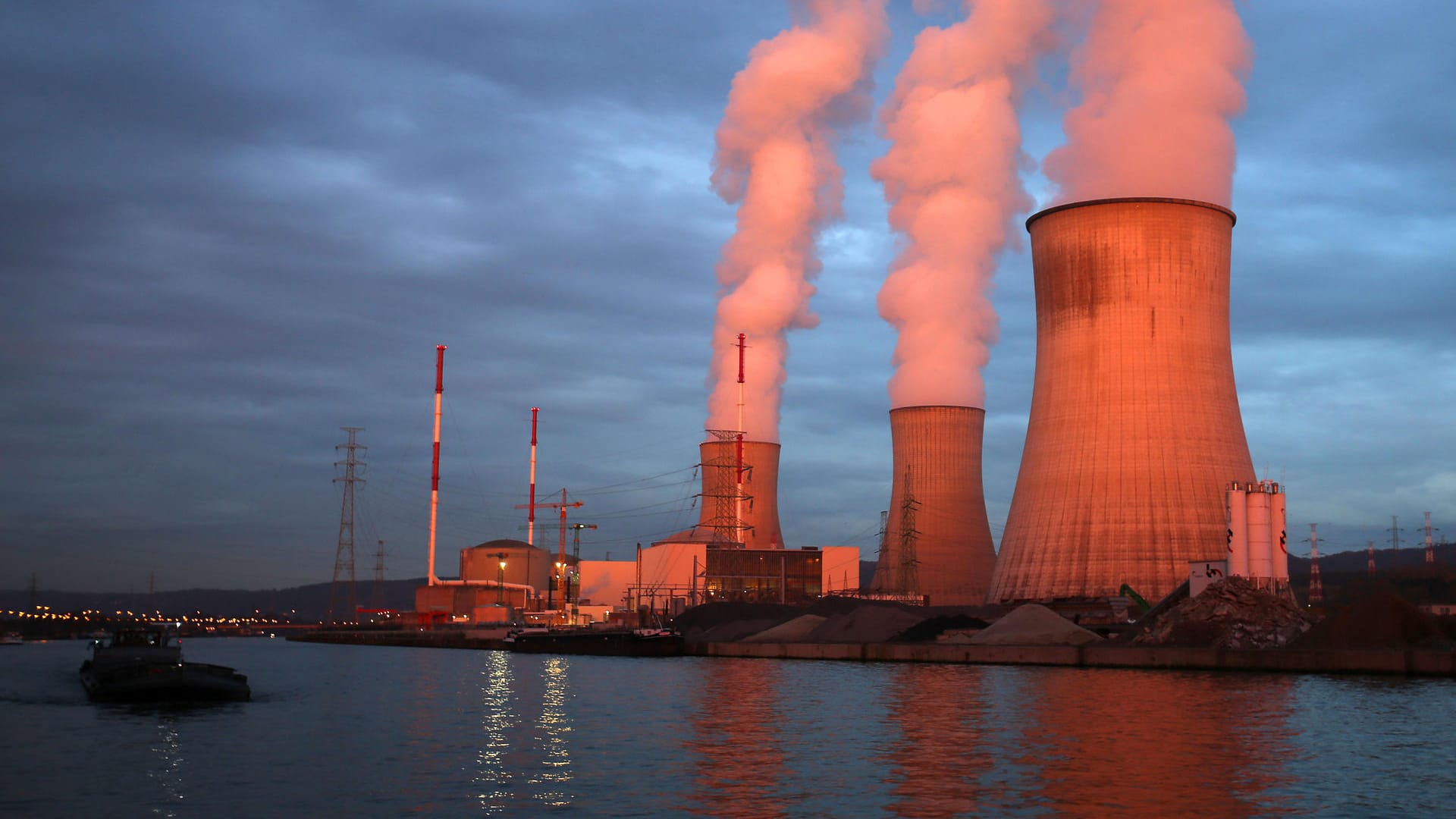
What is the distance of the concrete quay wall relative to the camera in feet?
102

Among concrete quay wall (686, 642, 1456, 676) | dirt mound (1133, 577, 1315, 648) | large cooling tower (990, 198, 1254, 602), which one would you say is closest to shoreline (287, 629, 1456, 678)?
concrete quay wall (686, 642, 1456, 676)

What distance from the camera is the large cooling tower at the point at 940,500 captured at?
50.8 metres

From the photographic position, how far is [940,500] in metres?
50.8

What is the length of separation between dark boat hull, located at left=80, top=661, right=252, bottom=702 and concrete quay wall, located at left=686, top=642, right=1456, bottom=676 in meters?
21.0

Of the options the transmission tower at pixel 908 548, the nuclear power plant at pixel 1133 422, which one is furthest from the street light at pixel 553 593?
the nuclear power plant at pixel 1133 422

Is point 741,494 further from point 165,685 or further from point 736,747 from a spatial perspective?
point 736,747

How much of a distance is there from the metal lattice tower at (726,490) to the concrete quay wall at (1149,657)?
14.8m

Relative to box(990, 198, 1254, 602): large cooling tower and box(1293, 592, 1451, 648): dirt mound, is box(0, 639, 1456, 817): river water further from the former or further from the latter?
box(990, 198, 1254, 602): large cooling tower

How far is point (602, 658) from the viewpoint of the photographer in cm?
4891

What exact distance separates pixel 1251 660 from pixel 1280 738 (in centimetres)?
1608

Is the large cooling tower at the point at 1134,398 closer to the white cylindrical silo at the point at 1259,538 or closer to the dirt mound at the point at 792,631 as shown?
the white cylindrical silo at the point at 1259,538

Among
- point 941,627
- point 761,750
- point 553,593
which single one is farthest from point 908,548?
point 553,593

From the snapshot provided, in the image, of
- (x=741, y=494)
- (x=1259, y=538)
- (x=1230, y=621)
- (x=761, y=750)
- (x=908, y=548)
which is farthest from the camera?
(x=741, y=494)

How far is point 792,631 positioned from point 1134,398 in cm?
1716
